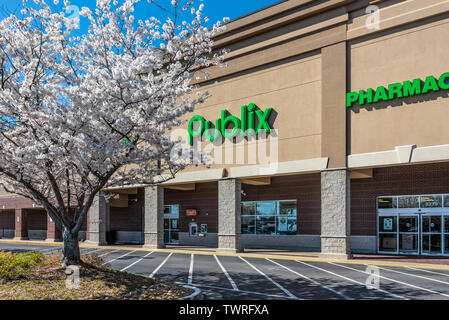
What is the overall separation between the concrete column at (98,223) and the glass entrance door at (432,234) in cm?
2196

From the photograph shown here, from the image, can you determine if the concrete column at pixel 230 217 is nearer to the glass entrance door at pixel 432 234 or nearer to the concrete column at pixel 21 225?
the glass entrance door at pixel 432 234

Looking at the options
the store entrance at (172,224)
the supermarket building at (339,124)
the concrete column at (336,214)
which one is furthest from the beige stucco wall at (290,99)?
the store entrance at (172,224)

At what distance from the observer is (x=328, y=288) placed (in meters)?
11.7

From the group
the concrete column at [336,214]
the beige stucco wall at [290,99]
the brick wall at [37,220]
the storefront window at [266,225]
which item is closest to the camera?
the concrete column at [336,214]

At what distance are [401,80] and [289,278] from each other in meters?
10.2

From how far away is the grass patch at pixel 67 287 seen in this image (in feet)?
28.9

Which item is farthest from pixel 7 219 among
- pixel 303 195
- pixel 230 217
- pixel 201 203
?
pixel 303 195

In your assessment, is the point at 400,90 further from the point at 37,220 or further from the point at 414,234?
the point at 37,220

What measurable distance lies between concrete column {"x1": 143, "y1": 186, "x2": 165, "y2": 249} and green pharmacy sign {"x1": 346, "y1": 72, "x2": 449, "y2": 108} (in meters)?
14.1

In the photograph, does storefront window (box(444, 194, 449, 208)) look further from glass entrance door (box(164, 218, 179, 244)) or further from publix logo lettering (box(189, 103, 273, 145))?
glass entrance door (box(164, 218, 179, 244))

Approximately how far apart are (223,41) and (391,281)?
1616cm

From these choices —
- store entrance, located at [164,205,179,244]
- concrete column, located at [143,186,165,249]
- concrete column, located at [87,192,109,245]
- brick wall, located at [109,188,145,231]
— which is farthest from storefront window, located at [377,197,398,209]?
concrete column, located at [87,192,109,245]

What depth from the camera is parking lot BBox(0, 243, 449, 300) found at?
428 inches
